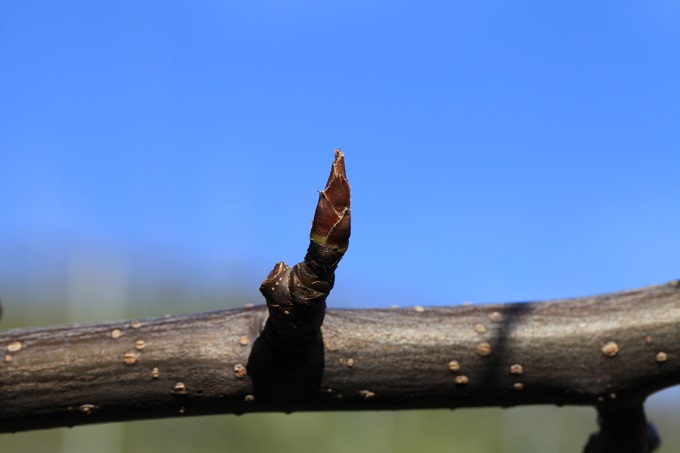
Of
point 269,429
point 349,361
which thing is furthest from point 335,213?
point 269,429

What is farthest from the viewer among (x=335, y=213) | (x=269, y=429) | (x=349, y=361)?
(x=269, y=429)

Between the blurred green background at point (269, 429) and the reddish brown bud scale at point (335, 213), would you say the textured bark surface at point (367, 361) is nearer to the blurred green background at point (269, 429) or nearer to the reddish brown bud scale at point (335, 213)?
the reddish brown bud scale at point (335, 213)

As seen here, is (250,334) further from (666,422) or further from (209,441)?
(666,422)

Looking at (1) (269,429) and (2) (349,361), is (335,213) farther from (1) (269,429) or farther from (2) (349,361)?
(1) (269,429)

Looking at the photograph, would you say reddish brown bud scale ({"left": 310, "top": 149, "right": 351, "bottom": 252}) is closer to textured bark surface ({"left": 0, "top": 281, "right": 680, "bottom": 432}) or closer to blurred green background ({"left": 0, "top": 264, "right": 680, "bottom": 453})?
textured bark surface ({"left": 0, "top": 281, "right": 680, "bottom": 432})

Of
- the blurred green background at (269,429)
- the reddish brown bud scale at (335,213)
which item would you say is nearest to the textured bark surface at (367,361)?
the reddish brown bud scale at (335,213)

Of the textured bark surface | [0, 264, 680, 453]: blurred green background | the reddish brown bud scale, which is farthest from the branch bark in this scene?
[0, 264, 680, 453]: blurred green background

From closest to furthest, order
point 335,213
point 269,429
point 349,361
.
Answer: point 335,213 < point 349,361 < point 269,429
